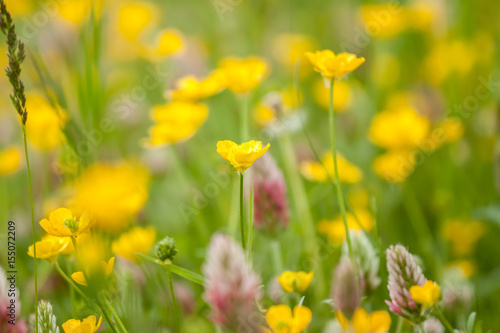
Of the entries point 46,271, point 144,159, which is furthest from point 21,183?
point 46,271

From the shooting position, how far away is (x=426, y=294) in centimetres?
74

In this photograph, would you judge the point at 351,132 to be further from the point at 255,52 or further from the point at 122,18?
the point at 122,18

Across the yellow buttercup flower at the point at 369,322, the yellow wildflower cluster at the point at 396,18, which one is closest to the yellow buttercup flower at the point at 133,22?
the yellow wildflower cluster at the point at 396,18

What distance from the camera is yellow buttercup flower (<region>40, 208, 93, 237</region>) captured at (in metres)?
0.82

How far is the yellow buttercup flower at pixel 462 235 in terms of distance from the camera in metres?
1.48

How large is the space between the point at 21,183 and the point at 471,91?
6.58ft

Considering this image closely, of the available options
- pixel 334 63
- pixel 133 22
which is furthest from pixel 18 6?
pixel 334 63

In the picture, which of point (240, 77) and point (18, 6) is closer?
point (240, 77)

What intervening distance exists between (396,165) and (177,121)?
26.8 inches

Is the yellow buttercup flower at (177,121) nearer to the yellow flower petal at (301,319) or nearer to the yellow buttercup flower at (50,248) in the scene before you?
the yellow buttercup flower at (50,248)

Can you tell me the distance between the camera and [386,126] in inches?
63.8

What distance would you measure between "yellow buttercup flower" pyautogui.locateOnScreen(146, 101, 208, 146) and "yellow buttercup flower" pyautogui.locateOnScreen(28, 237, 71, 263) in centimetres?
42

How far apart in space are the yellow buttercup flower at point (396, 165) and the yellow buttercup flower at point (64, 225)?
932 millimetres

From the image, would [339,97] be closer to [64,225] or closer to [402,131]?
[402,131]
